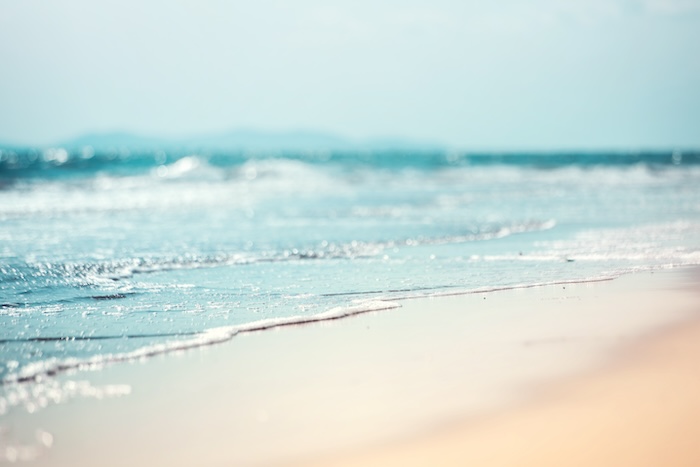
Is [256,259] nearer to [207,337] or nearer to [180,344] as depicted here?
[207,337]

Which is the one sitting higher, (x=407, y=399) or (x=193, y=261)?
(x=193, y=261)

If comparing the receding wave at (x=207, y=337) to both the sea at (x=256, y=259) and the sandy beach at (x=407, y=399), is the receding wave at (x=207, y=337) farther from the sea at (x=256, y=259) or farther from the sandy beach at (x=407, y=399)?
the sandy beach at (x=407, y=399)

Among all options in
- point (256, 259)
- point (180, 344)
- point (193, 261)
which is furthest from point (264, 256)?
point (180, 344)

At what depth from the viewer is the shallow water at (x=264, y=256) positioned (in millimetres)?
5980

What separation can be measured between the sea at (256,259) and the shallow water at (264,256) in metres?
0.03

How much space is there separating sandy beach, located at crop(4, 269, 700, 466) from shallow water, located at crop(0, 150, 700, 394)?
0.64 m

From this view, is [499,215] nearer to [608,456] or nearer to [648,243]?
[648,243]

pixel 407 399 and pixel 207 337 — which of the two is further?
pixel 207 337

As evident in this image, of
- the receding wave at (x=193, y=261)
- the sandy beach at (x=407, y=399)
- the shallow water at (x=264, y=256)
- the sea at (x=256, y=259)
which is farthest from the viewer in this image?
the receding wave at (x=193, y=261)

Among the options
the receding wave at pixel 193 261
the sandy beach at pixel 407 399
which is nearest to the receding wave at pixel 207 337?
the sandy beach at pixel 407 399

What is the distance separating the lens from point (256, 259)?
31.0 feet

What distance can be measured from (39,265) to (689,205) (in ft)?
42.3

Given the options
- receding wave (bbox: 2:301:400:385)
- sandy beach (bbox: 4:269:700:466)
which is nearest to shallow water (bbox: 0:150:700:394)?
receding wave (bbox: 2:301:400:385)

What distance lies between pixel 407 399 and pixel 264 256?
566 cm
